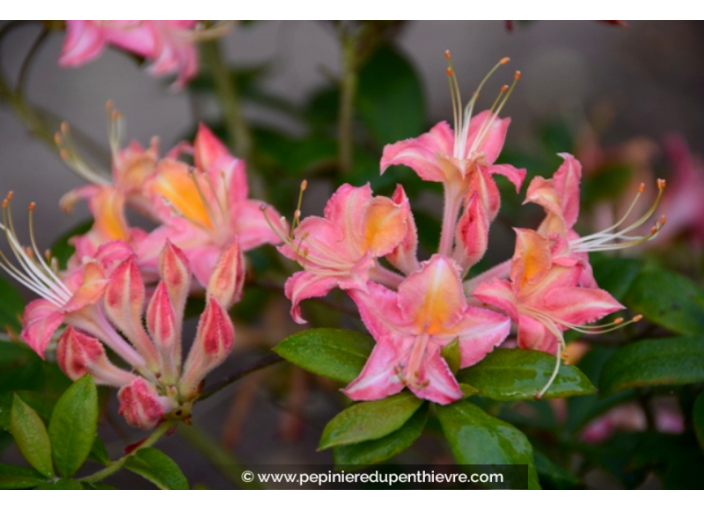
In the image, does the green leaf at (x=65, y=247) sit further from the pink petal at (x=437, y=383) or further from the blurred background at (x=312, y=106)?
the pink petal at (x=437, y=383)

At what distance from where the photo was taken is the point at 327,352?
0.70 meters

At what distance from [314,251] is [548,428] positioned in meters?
0.53

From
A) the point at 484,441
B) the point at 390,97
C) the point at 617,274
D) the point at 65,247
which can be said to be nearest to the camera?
the point at 484,441

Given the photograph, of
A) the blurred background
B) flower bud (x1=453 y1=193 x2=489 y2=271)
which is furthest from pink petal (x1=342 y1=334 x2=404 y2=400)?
the blurred background

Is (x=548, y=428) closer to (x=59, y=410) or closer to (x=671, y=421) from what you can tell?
(x=671, y=421)

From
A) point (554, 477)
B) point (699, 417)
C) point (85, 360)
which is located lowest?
point (554, 477)

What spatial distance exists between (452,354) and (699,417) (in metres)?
0.28

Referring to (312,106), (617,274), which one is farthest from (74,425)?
(312,106)

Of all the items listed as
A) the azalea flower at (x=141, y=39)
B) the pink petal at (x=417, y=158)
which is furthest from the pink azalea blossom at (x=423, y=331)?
the azalea flower at (x=141, y=39)

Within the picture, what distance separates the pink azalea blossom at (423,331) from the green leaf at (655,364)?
0.17 m

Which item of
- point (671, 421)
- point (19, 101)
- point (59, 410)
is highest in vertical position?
point (19, 101)

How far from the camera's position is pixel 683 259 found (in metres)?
1.40

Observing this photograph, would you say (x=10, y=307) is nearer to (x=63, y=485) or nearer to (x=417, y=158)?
(x=63, y=485)
